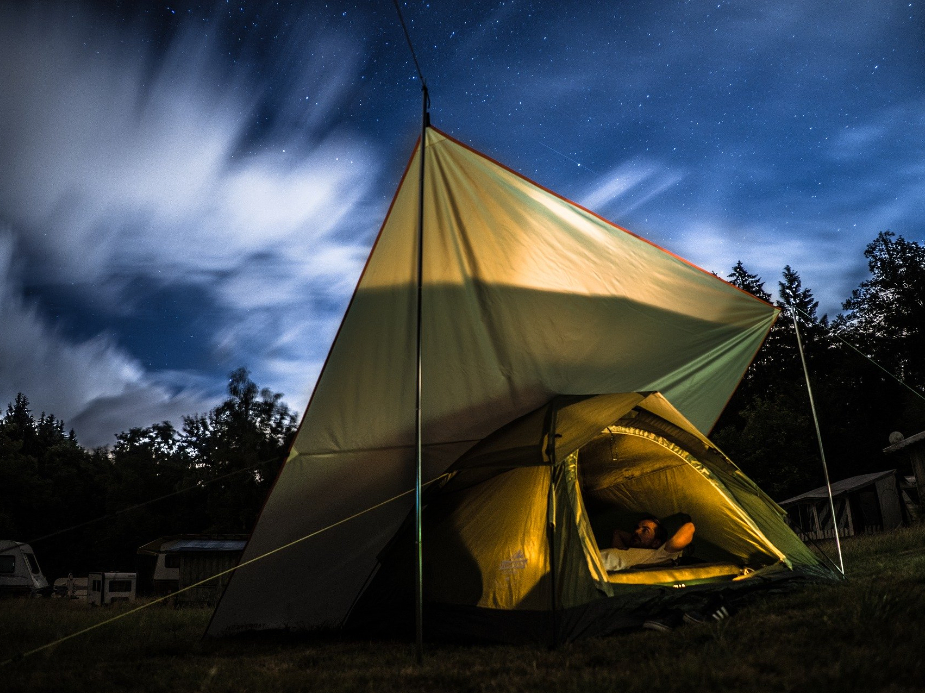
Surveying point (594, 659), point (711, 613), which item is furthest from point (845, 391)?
point (594, 659)

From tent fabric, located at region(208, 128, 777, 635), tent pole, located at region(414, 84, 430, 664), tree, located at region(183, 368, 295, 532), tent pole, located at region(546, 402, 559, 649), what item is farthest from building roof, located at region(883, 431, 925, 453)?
tree, located at region(183, 368, 295, 532)

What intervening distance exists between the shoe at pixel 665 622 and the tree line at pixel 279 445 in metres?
Answer: 24.8

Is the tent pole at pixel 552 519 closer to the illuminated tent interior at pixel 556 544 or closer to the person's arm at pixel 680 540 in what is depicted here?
the illuminated tent interior at pixel 556 544

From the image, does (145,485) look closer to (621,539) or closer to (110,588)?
(110,588)

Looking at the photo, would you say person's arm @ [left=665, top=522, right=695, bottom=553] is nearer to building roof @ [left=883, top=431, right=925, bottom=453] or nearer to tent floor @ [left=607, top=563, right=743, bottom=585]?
tent floor @ [left=607, top=563, right=743, bottom=585]

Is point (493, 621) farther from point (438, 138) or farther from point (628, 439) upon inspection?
point (438, 138)

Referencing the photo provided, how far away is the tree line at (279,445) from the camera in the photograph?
1145 inches

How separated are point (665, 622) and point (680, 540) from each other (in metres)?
1.38

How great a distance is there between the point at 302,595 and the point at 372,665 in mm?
1546

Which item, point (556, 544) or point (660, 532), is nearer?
point (556, 544)

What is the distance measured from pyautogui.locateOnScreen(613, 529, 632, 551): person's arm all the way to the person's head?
6 cm

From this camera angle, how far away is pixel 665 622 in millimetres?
4523

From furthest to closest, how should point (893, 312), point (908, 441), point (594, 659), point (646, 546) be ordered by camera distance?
1. point (893, 312)
2. point (908, 441)
3. point (646, 546)
4. point (594, 659)

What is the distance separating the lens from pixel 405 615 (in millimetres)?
5191
